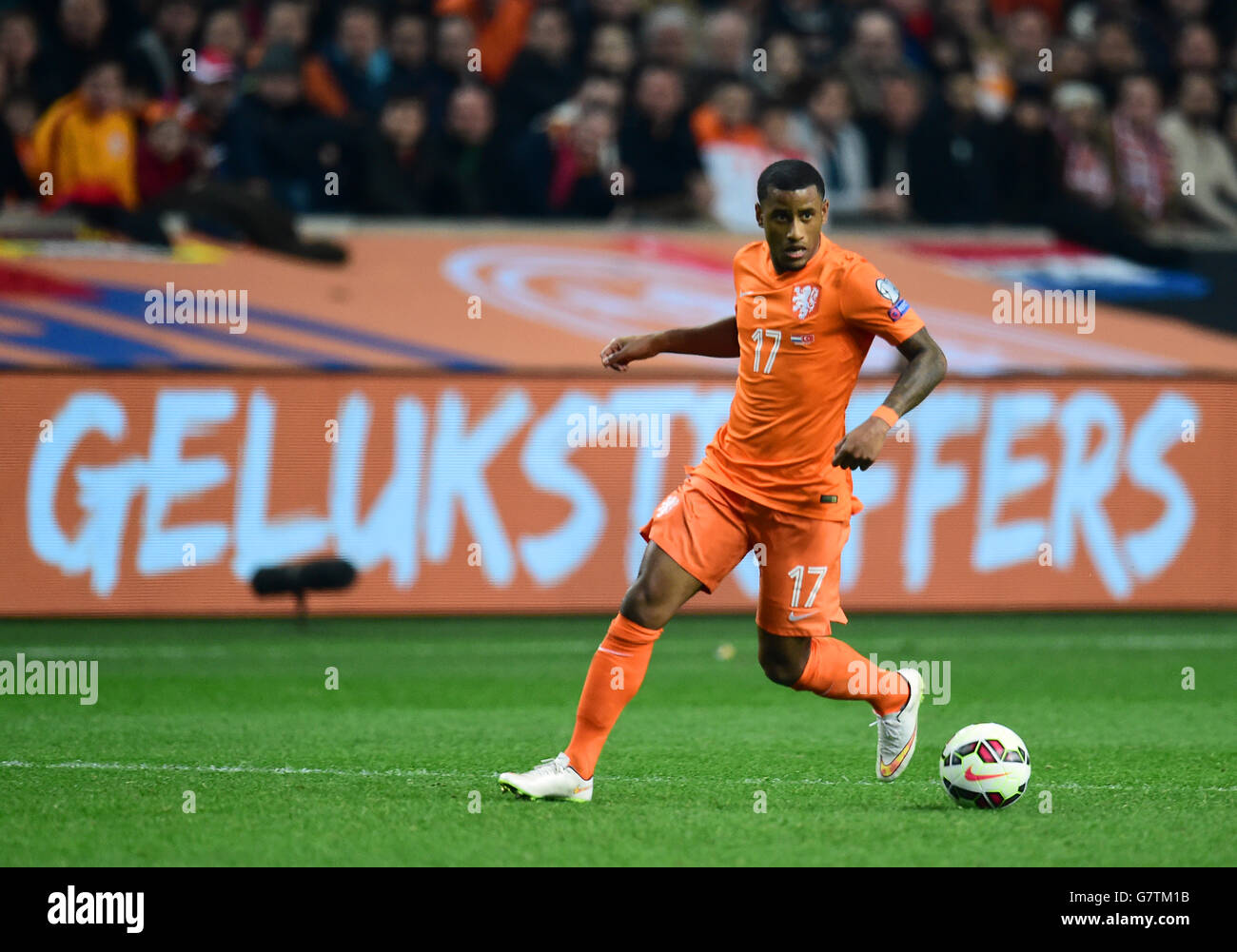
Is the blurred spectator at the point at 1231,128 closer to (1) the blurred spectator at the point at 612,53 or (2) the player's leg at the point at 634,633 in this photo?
(1) the blurred spectator at the point at 612,53

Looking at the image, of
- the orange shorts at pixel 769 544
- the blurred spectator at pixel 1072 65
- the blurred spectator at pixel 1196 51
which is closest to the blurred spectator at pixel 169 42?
the blurred spectator at pixel 1072 65

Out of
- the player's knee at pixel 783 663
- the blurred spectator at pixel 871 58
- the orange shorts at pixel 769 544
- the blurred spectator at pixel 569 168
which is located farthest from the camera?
the blurred spectator at pixel 871 58

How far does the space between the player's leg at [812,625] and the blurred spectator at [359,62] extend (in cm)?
863

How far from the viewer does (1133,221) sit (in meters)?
14.6

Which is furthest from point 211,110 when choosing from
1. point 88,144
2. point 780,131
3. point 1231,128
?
point 1231,128

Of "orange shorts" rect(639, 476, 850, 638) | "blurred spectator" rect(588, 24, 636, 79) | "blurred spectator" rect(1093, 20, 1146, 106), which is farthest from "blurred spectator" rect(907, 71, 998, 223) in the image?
"orange shorts" rect(639, 476, 850, 638)

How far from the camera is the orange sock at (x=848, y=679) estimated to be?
20.9ft

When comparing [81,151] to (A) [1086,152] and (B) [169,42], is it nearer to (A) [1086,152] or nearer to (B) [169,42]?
(B) [169,42]

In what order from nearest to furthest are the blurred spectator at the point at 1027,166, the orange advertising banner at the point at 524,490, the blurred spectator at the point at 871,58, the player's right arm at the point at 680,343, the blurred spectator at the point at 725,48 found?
the player's right arm at the point at 680,343 → the orange advertising banner at the point at 524,490 → the blurred spectator at the point at 1027,166 → the blurred spectator at the point at 725,48 → the blurred spectator at the point at 871,58

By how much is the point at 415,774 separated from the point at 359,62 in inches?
341

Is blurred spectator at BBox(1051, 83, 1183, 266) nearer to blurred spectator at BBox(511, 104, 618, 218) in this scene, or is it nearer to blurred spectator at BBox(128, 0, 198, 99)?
blurred spectator at BBox(511, 104, 618, 218)

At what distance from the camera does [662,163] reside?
46.6 feet

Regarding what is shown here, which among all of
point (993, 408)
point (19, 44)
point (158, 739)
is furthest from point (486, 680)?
point (19, 44)

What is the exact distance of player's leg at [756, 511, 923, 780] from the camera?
6262mm
